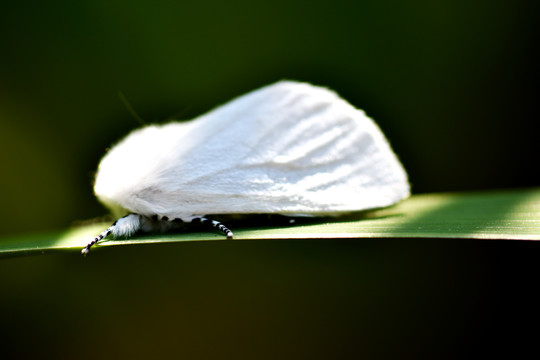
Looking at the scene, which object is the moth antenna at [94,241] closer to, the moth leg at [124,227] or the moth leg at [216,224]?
the moth leg at [124,227]

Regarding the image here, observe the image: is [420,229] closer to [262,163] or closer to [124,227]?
[262,163]

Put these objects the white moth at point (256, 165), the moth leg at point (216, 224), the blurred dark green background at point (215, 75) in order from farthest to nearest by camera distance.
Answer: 1. the blurred dark green background at point (215, 75)
2. the white moth at point (256, 165)
3. the moth leg at point (216, 224)

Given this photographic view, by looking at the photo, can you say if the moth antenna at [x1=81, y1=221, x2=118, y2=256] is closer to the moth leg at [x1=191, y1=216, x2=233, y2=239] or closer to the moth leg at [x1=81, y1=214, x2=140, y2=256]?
the moth leg at [x1=81, y1=214, x2=140, y2=256]

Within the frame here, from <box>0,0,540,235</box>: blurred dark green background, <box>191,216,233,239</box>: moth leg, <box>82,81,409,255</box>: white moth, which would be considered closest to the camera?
<box>191,216,233,239</box>: moth leg

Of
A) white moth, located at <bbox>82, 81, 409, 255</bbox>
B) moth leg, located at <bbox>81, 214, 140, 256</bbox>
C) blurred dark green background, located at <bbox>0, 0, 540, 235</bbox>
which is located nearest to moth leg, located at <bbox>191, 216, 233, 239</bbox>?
white moth, located at <bbox>82, 81, 409, 255</bbox>

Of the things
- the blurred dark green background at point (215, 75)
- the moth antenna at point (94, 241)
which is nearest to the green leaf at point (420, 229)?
the moth antenna at point (94, 241)

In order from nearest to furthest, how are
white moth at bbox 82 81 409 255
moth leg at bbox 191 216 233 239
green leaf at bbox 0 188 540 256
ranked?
1. green leaf at bbox 0 188 540 256
2. moth leg at bbox 191 216 233 239
3. white moth at bbox 82 81 409 255

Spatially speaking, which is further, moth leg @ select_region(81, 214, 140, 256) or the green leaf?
moth leg @ select_region(81, 214, 140, 256)

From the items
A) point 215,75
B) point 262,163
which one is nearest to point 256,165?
point 262,163
